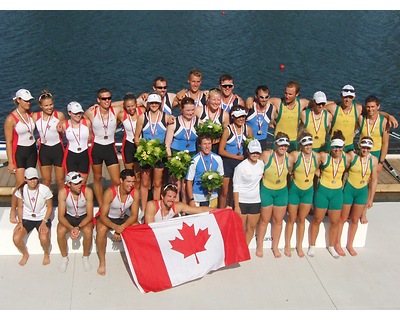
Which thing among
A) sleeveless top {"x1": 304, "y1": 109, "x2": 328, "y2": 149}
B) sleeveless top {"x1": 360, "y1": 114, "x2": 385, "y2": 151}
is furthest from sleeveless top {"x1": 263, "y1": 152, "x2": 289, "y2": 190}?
sleeveless top {"x1": 360, "y1": 114, "x2": 385, "y2": 151}

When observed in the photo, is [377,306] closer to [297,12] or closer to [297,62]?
[297,62]

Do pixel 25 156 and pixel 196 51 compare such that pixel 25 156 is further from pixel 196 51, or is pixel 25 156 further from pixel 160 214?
pixel 196 51

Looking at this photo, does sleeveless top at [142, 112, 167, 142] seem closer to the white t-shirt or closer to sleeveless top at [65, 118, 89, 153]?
sleeveless top at [65, 118, 89, 153]

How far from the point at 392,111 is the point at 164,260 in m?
14.1

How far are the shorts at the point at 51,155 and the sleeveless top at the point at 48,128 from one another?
0.10 metres

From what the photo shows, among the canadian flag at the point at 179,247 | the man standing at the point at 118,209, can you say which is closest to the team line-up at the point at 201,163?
the man standing at the point at 118,209

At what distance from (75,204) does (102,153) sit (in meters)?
1.13

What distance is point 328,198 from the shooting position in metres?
7.31

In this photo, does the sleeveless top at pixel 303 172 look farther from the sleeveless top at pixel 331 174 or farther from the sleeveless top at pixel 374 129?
the sleeveless top at pixel 374 129

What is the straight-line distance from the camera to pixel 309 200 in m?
7.26

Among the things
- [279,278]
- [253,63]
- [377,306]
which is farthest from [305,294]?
[253,63]

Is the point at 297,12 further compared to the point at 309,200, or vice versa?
the point at 297,12

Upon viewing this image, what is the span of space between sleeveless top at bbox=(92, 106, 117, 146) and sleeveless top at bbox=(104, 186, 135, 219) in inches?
43.3

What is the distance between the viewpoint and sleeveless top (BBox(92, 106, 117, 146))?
296 inches
